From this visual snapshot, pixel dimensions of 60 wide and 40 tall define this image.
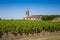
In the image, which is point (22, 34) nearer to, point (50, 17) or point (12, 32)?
point (12, 32)

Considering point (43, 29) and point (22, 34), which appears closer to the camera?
point (22, 34)

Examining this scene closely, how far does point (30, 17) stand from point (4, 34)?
5310 cm

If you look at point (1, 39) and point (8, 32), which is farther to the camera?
point (8, 32)

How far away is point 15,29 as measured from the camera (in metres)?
19.4

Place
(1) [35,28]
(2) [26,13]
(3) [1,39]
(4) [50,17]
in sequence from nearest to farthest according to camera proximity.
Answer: (3) [1,39] → (1) [35,28] → (4) [50,17] → (2) [26,13]

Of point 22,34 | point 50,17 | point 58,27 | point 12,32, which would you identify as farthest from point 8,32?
point 50,17

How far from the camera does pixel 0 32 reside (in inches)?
690

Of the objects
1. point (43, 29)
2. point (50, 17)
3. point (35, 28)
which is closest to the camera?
point (35, 28)

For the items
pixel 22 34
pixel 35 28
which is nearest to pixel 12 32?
pixel 22 34

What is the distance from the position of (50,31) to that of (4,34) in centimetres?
925

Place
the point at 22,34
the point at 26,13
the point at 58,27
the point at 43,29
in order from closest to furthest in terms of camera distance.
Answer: the point at 22,34 < the point at 43,29 < the point at 58,27 < the point at 26,13

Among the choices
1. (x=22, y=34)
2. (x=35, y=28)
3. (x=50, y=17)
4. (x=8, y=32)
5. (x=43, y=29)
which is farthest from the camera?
(x=50, y=17)

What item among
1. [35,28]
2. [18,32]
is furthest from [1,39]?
[35,28]

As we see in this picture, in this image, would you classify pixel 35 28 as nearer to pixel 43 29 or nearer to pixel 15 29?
pixel 43 29
